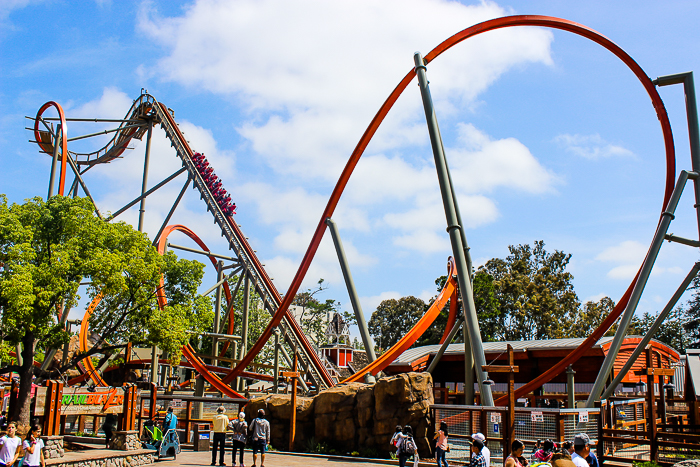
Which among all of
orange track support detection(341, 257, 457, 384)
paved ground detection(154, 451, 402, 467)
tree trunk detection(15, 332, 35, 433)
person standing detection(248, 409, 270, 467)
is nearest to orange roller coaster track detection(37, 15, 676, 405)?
orange track support detection(341, 257, 457, 384)

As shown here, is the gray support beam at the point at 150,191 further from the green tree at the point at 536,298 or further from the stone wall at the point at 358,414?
the green tree at the point at 536,298

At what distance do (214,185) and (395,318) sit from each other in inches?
1772

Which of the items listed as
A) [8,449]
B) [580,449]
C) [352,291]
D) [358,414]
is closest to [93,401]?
[8,449]

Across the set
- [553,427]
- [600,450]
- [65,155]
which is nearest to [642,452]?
[600,450]

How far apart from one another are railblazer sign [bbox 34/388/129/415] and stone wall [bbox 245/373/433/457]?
329cm

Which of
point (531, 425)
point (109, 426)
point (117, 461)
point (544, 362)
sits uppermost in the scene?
point (544, 362)

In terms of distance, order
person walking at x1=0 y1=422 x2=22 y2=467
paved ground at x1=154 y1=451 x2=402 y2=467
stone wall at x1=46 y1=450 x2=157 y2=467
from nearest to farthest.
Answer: person walking at x1=0 y1=422 x2=22 y2=467 < stone wall at x1=46 y1=450 x2=157 y2=467 < paved ground at x1=154 y1=451 x2=402 y2=467

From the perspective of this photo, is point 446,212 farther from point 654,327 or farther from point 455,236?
point 654,327

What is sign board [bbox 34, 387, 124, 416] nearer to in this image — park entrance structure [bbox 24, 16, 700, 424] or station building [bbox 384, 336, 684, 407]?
park entrance structure [bbox 24, 16, 700, 424]

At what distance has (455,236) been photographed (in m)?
14.0

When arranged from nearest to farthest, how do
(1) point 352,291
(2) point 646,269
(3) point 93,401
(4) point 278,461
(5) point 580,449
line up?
(5) point 580,449 → (4) point 278,461 → (3) point 93,401 → (2) point 646,269 → (1) point 352,291

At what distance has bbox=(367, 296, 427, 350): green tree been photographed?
65.8 metres

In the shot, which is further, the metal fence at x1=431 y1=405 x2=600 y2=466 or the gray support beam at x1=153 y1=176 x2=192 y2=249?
the gray support beam at x1=153 y1=176 x2=192 y2=249

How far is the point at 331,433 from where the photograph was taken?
44.4ft
